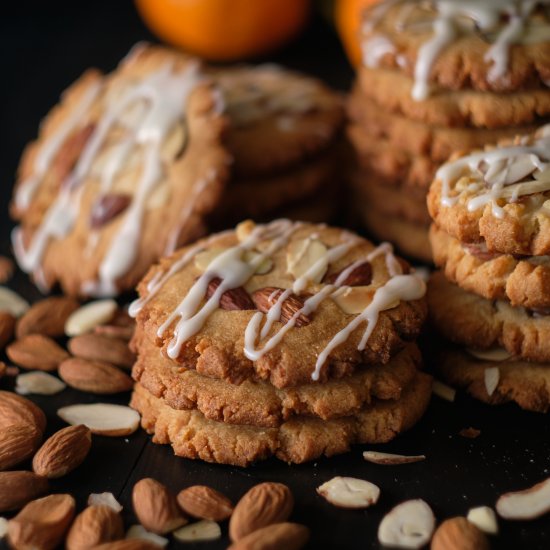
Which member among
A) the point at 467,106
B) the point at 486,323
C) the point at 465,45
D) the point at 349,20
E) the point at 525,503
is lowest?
the point at 525,503

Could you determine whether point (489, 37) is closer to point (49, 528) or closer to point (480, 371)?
point (480, 371)

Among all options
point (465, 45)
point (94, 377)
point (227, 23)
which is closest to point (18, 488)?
point (94, 377)

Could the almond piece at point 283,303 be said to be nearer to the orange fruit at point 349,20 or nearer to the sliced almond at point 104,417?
the sliced almond at point 104,417

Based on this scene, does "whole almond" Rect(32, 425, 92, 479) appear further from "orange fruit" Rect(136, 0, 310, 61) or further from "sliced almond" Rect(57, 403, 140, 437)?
"orange fruit" Rect(136, 0, 310, 61)

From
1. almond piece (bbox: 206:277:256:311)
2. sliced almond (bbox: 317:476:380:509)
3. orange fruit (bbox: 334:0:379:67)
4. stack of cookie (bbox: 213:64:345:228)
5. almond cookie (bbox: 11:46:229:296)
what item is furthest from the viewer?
orange fruit (bbox: 334:0:379:67)

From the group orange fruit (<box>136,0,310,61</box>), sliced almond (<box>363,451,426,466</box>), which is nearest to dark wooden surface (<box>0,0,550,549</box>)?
sliced almond (<box>363,451,426,466</box>)

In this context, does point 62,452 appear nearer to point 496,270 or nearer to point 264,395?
point 264,395
